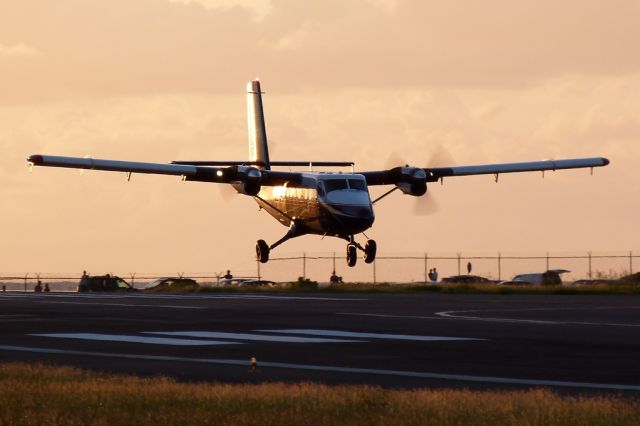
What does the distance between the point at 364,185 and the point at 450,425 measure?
1833 inches

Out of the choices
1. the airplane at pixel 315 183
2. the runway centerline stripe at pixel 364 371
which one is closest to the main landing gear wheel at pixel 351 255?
the airplane at pixel 315 183

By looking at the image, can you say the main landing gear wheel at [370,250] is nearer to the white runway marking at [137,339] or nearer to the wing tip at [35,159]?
the wing tip at [35,159]

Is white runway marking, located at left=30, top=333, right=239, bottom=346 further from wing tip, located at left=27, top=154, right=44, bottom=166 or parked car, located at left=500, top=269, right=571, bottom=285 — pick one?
parked car, located at left=500, top=269, right=571, bottom=285

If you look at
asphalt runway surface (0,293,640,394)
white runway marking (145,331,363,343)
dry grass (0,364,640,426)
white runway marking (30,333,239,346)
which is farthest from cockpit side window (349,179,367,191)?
dry grass (0,364,640,426)

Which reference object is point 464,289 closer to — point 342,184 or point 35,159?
point 342,184

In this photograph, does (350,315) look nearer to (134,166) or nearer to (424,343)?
(424,343)

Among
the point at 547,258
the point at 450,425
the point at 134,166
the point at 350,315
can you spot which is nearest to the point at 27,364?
the point at 450,425

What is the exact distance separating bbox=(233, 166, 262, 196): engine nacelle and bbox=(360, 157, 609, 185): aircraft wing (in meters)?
6.41

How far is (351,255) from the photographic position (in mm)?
63969

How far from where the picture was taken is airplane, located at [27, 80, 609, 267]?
59.6 metres

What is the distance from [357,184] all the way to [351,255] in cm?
478

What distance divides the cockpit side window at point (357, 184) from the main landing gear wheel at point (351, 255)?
12.9 feet

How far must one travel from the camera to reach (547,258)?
84.9 metres

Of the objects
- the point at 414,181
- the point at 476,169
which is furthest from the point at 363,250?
the point at 476,169
